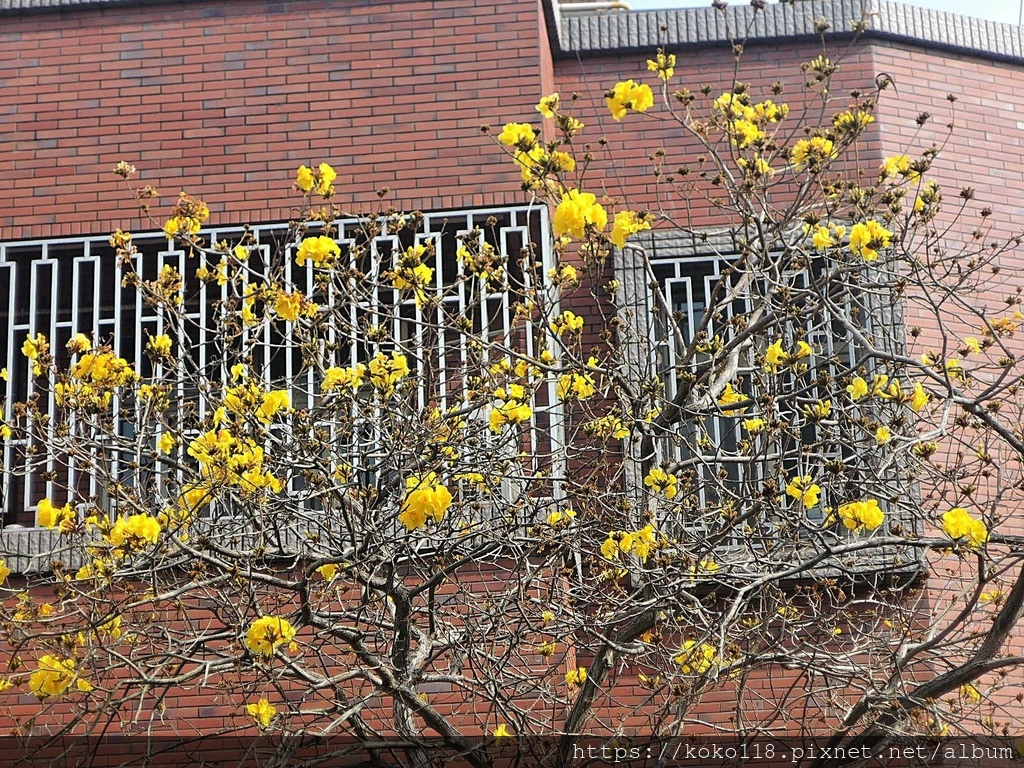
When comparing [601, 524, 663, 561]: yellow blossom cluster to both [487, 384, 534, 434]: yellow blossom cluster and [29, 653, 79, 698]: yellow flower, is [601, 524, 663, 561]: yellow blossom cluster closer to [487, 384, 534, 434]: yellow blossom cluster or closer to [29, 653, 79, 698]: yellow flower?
[487, 384, 534, 434]: yellow blossom cluster

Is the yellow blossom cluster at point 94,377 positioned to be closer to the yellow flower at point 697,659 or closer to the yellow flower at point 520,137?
the yellow flower at point 520,137

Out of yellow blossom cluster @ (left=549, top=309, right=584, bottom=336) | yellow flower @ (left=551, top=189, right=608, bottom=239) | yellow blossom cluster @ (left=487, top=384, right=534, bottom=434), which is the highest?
yellow flower @ (left=551, top=189, right=608, bottom=239)

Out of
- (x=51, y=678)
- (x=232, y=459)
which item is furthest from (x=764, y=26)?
(x=51, y=678)

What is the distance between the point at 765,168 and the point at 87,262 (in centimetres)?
462

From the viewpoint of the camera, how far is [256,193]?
871 centimetres

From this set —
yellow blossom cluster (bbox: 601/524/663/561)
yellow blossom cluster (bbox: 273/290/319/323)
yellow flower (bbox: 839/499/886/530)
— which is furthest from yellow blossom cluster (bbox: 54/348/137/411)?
yellow flower (bbox: 839/499/886/530)

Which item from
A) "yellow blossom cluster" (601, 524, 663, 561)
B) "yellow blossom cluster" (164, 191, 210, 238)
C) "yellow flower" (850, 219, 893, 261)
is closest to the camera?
"yellow flower" (850, 219, 893, 261)

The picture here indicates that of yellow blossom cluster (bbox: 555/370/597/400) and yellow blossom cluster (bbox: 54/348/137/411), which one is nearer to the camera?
Answer: yellow blossom cluster (bbox: 54/348/137/411)

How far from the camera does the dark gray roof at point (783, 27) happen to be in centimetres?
920

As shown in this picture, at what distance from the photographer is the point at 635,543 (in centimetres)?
546

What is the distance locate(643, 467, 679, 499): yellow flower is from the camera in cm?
559

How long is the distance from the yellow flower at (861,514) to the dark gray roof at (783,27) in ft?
15.7

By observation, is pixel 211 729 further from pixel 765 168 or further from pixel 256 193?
pixel 765 168

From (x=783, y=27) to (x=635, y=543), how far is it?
4.94 meters
